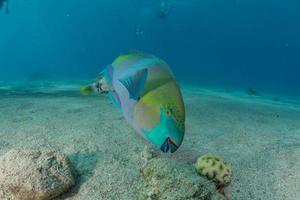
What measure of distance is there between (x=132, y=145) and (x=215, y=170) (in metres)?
1.43

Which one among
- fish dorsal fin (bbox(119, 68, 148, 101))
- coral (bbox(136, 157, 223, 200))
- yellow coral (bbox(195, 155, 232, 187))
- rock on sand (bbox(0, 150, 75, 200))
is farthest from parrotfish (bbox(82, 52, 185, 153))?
rock on sand (bbox(0, 150, 75, 200))

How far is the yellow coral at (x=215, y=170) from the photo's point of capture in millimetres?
2820

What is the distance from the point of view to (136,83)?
4.46 ft

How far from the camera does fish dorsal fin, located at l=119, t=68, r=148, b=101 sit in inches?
53.1

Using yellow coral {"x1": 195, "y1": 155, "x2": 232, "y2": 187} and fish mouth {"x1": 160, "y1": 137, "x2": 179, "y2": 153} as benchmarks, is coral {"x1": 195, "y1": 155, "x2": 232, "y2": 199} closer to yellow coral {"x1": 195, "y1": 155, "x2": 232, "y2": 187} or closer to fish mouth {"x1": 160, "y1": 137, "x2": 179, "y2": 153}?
yellow coral {"x1": 195, "y1": 155, "x2": 232, "y2": 187}

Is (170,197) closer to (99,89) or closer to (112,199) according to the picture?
(112,199)

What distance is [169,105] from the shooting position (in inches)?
52.2

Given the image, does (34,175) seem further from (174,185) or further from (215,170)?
(215,170)

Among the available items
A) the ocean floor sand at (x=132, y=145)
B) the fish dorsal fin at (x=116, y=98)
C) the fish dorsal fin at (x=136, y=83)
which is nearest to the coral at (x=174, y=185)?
the ocean floor sand at (x=132, y=145)

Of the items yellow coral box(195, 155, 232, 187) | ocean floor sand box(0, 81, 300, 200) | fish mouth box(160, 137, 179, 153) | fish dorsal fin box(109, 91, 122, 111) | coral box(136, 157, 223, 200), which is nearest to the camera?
fish mouth box(160, 137, 179, 153)

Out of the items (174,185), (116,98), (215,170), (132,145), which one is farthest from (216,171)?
(116,98)

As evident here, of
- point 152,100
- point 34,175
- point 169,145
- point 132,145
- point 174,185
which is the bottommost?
point 132,145

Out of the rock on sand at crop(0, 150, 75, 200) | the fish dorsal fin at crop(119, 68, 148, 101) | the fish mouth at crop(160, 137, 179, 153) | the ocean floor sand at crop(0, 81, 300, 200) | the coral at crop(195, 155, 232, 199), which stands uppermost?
the fish dorsal fin at crop(119, 68, 148, 101)

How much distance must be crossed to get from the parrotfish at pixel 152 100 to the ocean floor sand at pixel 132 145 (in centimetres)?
172
